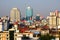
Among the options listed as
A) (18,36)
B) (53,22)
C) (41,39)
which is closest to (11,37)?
(18,36)

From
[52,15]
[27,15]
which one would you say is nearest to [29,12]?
[27,15]

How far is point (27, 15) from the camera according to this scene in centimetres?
2331

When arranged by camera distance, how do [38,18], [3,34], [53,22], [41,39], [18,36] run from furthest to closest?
[38,18]
[53,22]
[3,34]
[18,36]
[41,39]

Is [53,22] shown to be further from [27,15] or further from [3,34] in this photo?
[3,34]

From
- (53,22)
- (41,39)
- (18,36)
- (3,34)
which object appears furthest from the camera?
(53,22)

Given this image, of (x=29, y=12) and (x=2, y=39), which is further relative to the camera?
(x=29, y=12)

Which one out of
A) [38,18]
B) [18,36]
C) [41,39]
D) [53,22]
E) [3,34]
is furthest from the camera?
[38,18]

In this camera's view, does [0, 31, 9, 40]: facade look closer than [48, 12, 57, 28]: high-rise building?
Yes

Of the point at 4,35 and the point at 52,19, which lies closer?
the point at 4,35

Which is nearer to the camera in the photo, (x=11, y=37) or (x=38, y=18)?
(x=11, y=37)

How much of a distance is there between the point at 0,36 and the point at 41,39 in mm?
1488

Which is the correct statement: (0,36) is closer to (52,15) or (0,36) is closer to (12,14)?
(52,15)

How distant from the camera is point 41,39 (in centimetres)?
700

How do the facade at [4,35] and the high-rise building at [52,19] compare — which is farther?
the high-rise building at [52,19]
